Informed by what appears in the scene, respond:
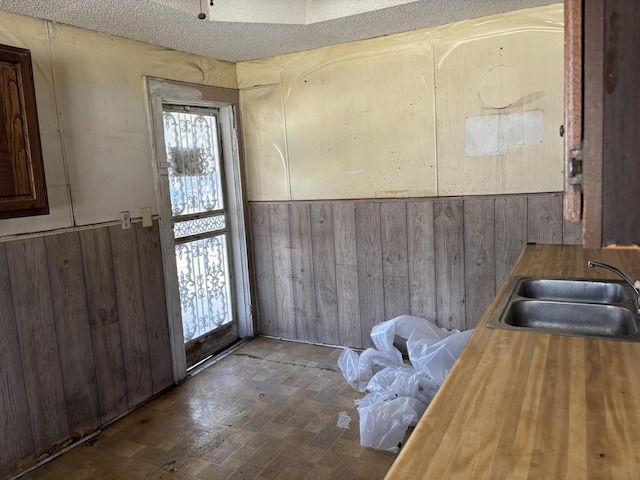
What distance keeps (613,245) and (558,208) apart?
2575mm

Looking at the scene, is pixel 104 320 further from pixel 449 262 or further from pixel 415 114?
pixel 415 114

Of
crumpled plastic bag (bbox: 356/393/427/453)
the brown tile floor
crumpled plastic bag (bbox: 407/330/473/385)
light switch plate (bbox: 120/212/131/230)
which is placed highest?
light switch plate (bbox: 120/212/131/230)

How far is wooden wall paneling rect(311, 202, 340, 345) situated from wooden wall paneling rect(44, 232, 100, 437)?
70.2 inches

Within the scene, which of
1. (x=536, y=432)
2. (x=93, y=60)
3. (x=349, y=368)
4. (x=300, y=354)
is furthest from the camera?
(x=300, y=354)

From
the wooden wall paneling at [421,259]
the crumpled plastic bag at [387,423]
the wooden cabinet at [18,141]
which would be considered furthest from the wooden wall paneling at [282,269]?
the wooden cabinet at [18,141]

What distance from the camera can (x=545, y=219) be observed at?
313cm

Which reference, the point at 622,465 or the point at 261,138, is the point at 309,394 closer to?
the point at 261,138

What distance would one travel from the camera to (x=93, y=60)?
2.88m

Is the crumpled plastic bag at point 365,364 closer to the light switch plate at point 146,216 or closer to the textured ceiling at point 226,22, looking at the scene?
the light switch plate at point 146,216

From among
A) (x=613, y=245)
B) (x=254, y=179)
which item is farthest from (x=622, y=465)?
(x=254, y=179)

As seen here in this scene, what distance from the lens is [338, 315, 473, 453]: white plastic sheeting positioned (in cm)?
256

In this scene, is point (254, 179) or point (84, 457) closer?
point (84, 457)

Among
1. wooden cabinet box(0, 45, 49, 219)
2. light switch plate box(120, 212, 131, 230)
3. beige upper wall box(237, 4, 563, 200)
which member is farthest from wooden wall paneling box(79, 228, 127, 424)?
beige upper wall box(237, 4, 563, 200)

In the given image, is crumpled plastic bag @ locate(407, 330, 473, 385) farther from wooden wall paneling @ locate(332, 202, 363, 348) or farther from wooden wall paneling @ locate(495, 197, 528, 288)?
wooden wall paneling @ locate(332, 202, 363, 348)
